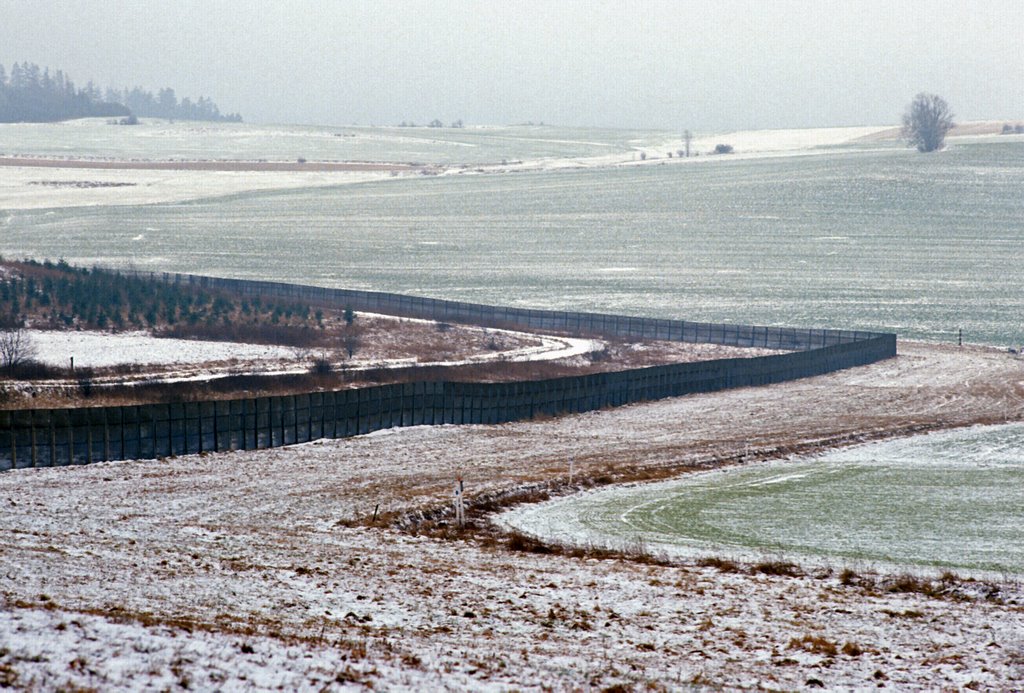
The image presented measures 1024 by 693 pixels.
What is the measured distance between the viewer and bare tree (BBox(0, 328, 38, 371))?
45747 mm

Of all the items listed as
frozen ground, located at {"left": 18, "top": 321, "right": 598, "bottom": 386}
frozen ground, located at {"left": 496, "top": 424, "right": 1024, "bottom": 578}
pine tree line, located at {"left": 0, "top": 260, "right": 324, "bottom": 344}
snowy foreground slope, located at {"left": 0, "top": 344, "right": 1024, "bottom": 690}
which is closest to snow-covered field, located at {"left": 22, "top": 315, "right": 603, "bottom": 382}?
frozen ground, located at {"left": 18, "top": 321, "right": 598, "bottom": 386}

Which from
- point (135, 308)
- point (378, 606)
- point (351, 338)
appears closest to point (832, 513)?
point (378, 606)

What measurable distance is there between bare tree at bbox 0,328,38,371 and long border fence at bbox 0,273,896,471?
47.7 feet

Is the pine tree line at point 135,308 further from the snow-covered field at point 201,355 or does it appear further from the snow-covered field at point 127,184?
the snow-covered field at point 127,184

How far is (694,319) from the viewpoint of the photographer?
79.9m

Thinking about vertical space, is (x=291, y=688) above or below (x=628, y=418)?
above

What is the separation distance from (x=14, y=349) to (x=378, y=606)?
3518 centimetres

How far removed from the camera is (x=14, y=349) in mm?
47625

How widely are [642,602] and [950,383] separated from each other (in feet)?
124

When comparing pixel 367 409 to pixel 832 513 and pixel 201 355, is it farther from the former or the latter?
pixel 201 355

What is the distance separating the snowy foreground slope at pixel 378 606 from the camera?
13.0 metres

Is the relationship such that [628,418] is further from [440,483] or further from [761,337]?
[761,337]

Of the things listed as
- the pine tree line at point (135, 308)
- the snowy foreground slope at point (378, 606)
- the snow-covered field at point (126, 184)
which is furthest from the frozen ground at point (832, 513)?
the snow-covered field at point (126, 184)

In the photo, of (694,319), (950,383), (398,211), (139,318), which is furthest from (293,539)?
(398,211)
